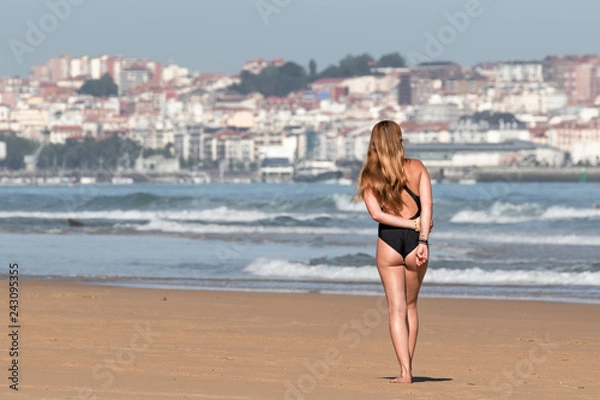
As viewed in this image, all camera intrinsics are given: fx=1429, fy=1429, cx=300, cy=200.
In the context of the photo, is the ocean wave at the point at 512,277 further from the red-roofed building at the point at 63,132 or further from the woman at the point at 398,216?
the red-roofed building at the point at 63,132

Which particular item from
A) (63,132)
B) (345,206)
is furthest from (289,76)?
(345,206)

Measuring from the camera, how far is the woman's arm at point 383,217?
5.41 meters

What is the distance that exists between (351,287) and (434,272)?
185 centimetres

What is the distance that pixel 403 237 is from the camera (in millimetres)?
5430

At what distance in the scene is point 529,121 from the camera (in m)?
155

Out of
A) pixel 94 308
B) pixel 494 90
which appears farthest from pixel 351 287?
pixel 494 90

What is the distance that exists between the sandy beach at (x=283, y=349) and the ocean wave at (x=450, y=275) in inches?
118

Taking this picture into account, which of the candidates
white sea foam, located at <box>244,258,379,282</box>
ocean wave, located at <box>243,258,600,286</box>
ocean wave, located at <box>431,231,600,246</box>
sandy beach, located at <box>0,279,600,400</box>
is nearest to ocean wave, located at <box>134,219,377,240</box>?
ocean wave, located at <box>431,231,600,246</box>

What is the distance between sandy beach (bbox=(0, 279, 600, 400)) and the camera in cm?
528

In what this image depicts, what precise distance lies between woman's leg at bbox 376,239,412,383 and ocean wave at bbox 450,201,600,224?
2614 centimetres

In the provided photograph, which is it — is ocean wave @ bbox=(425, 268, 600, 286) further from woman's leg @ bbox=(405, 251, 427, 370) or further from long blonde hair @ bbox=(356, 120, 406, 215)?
long blonde hair @ bbox=(356, 120, 406, 215)

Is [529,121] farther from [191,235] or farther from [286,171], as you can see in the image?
[191,235]

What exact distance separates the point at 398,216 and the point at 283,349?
54.5 inches

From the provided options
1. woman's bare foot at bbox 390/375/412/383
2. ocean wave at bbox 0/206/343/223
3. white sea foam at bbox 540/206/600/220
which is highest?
woman's bare foot at bbox 390/375/412/383
